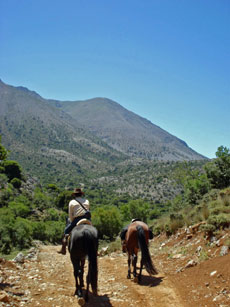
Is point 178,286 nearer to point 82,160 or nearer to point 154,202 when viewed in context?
point 154,202

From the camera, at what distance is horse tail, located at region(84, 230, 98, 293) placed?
7.32 metres

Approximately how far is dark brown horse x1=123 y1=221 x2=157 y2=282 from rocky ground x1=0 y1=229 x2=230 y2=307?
1.31 ft

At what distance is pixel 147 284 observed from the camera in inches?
352

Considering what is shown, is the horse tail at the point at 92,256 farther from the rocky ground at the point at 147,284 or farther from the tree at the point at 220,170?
the tree at the point at 220,170

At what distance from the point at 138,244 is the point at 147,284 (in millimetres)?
1305

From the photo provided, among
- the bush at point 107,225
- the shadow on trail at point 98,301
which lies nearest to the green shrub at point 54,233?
the bush at point 107,225

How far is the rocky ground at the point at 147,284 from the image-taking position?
7.19m

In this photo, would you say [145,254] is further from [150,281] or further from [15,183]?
[15,183]

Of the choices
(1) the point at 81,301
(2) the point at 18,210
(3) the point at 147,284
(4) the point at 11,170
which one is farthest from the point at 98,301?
(4) the point at 11,170

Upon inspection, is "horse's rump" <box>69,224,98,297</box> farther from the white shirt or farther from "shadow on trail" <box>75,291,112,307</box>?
the white shirt

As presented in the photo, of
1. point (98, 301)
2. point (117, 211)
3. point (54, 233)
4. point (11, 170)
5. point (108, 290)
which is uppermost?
point (11, 170)

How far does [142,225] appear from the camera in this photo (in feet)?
32.8

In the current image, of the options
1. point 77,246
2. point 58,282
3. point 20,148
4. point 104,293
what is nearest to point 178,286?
point 104,293

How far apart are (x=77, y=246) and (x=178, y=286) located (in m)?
3.35
